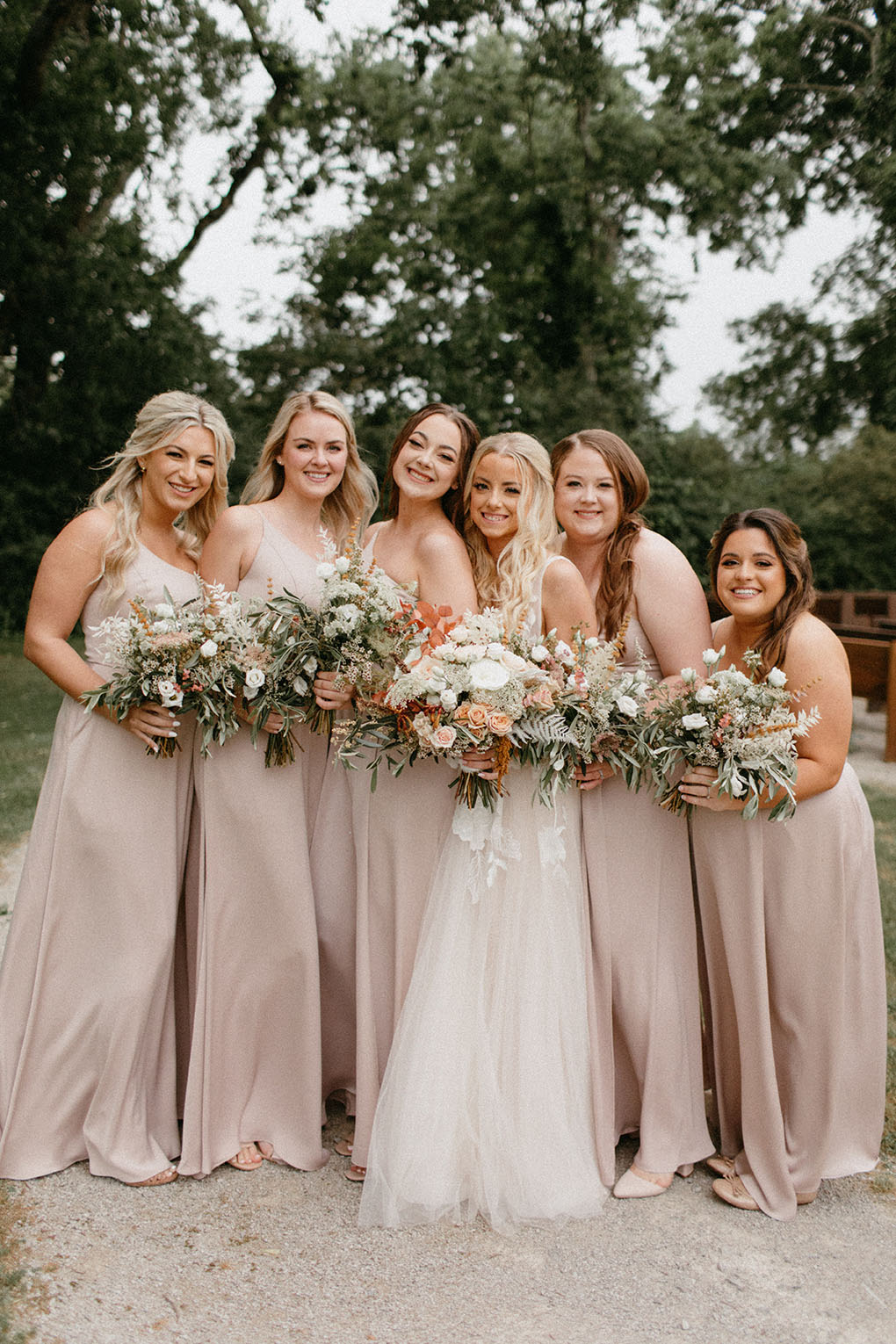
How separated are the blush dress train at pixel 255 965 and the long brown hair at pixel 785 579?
1.85m

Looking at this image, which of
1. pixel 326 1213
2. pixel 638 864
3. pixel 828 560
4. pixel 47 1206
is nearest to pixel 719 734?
pixel 638 864

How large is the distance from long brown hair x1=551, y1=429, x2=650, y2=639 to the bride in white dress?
330 millimetres

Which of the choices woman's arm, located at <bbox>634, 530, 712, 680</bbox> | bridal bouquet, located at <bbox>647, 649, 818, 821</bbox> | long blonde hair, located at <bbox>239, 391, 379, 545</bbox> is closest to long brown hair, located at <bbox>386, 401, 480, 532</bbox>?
long blonde hair, located at <bbox>239, 391, 379, 545</bbox>

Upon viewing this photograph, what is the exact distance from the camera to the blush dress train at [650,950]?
4035 mm

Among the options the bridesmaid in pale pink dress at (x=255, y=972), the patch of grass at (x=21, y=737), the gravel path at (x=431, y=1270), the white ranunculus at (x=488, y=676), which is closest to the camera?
the gravel path at (x=431, y=1270)

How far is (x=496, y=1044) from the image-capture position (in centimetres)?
382

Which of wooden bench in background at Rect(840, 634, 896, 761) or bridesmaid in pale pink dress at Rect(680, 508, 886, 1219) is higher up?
wooden bench in background at Rect(840, 634, 896, 761)

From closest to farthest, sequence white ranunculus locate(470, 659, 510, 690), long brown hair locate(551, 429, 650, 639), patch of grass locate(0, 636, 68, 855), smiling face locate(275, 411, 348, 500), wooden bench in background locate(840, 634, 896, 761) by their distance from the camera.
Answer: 1. white ranunculus locate(470, 659, 510, 690)
2. long brown hair locate(551, 429, 650, 639)
3. smiling face locate(275, 411, 348, 500)
4. patch of grass locate(0, 636, 68, 855)
5. wooden bench in background locate(840, 634, 896, 761)

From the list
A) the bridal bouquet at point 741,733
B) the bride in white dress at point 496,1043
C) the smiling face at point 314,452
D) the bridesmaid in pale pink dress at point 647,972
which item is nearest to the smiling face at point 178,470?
the smiling face at point 314,452

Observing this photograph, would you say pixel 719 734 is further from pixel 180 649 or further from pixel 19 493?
pixel 19 493

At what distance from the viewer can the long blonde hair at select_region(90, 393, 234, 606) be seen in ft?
13.5

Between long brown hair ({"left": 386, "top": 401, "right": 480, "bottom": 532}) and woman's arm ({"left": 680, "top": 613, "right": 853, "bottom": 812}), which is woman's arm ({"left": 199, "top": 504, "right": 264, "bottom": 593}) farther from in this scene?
woman's arm ({"left": 680, "top": 613, "right": 853, "bottom": 812})

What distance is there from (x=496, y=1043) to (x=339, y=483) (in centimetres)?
243

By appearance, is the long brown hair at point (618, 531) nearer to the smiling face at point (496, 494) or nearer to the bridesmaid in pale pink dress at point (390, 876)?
the smiling face at point (496, 494)
